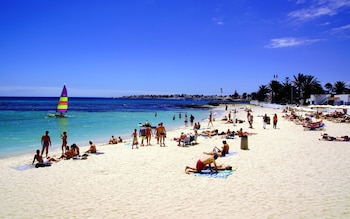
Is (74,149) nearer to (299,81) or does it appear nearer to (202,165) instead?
(202,165)

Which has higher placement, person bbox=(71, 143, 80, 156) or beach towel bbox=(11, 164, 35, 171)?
person bbox=(71, 143, 80, 156)

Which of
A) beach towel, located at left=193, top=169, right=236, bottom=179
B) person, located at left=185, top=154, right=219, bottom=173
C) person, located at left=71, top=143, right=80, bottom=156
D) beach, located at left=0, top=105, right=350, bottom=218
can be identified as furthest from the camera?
person, located at left=71, top=143, right=80, bottom=156

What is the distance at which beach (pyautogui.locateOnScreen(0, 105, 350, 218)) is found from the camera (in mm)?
6375

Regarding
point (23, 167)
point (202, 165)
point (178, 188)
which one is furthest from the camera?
point (23, 167)

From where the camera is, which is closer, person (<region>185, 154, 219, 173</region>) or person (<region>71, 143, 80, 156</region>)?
person (<region>185, 154, 219, 173</region>)

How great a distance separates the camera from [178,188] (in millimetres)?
8086

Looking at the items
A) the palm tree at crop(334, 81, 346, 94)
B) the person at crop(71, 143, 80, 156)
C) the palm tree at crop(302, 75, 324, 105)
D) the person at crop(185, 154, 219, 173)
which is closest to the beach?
the person at crop(185, 154, 219, 173)

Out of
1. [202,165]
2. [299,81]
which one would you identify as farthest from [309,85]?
[202,165]

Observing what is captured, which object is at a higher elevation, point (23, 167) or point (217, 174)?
point (217, 174)

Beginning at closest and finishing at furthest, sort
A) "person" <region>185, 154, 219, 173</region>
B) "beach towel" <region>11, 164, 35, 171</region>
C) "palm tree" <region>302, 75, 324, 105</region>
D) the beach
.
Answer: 1. the beach
2. "person" <region>185, 154, 219, 173</region>
3. "beach towel" <region>11, 164, 35, 171</region>
4. "palm tree" <region>302, 75, 324, 105</region>

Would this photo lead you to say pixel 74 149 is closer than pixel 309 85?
Yes

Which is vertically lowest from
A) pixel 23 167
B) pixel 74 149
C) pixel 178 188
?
pixel 23 167

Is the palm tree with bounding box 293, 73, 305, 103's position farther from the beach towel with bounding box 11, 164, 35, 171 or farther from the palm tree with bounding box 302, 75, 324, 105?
the beach towel with bounding box 11, 164, 35, 171

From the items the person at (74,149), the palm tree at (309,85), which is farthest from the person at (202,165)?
the palm tree at (309,85)
